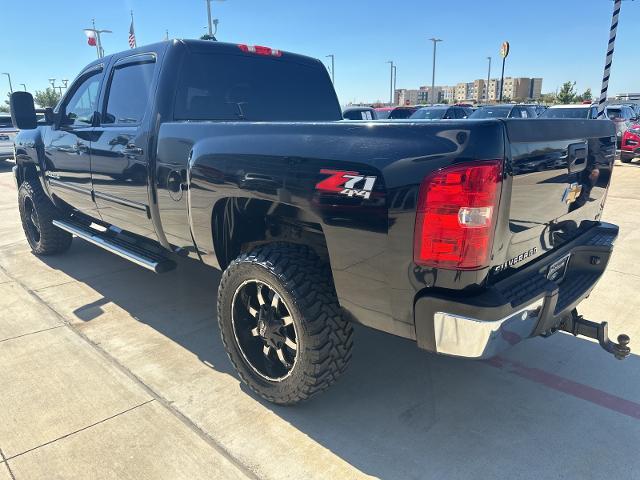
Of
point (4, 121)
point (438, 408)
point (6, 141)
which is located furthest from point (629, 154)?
point (4, 121)

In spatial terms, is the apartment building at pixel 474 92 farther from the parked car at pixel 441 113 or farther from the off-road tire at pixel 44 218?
the off-road tire at pixel 44 218

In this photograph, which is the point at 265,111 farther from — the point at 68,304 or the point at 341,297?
the point at 68,304

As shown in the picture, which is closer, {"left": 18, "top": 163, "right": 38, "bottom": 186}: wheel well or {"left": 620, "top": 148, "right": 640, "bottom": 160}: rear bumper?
{"left": 18, "top": 163, "right": 38, "bottom": 186}: wheel well

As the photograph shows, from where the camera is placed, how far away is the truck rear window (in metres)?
3.36

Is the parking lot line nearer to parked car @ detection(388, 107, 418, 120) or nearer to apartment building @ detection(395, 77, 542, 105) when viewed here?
parked car @ detection(388, 107, 418, 120)

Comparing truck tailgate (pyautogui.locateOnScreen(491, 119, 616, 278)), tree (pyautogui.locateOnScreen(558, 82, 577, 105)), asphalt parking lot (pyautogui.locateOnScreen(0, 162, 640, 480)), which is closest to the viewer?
truck tailgate (pyautogui.locateOnScreen(491, 119, 616, 278))

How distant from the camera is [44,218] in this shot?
524 centimetres

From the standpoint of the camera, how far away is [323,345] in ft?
7.72

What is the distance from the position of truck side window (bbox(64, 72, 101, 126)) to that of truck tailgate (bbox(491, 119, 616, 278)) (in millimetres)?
3620

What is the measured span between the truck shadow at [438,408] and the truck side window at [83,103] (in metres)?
1.93

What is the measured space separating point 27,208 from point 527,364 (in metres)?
5.51

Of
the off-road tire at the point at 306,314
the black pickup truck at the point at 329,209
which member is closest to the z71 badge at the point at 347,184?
the black pickup truck at the point at 329,209

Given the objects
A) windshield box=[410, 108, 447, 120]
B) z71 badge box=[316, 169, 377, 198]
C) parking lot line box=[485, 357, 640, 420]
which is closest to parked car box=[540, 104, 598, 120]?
windshield box=[410, 108, 447, 120]

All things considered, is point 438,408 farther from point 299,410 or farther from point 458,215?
point 458,215
